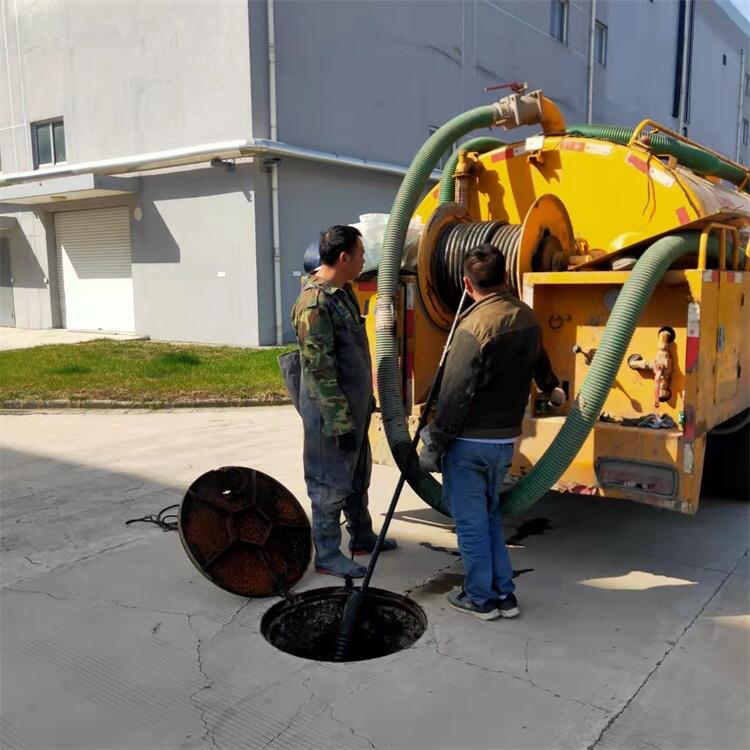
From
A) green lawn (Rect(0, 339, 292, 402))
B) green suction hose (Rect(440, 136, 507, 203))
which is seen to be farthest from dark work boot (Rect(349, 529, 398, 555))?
green lawn (Rect(0, 339, 292, 402))

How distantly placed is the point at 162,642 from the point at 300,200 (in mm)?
12570

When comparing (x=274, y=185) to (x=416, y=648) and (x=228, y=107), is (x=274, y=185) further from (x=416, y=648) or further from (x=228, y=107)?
(x=416, y=648)

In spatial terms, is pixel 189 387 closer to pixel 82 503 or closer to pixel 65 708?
pixel 82 503

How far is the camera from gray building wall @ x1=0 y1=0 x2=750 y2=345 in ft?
48.2

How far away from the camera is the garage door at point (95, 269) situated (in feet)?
59.2

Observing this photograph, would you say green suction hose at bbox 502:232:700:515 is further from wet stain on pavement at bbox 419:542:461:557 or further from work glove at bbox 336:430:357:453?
work glove at bbox 336:430:357:453

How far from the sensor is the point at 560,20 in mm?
22781

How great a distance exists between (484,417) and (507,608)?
39.0 inches

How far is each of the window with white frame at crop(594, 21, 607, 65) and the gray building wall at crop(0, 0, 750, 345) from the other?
4847 mm

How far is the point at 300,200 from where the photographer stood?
1521cm

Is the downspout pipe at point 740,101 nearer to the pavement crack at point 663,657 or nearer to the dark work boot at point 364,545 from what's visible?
the pavement crack at point 663,657

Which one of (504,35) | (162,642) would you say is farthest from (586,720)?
(504,35)

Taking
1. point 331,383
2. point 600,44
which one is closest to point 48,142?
point 600,44

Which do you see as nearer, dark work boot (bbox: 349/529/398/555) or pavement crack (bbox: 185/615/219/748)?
pavement crack (bbox: 185/615/219/748)
